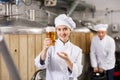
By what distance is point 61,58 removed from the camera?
168 cm

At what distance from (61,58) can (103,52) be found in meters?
1.90

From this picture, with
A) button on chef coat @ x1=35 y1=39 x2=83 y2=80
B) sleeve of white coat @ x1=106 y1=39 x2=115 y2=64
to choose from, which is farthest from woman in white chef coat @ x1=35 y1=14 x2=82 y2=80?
sleeve of white coat @ x1=106 y1=39 x2=115 y2=64

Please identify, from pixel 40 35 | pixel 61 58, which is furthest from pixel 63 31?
pixel 40 35

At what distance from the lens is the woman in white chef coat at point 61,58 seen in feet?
5.45

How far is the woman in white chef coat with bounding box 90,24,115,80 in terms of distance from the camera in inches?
133

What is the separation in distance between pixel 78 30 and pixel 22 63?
127 cm

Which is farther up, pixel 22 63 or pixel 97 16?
pixel 97 16

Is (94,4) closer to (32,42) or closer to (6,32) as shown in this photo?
(32,42)

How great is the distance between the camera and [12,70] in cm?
50

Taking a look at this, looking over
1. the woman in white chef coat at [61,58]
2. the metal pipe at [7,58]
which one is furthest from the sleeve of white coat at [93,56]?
the metal pipe at [7,58]

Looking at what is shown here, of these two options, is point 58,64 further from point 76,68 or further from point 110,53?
point 110,53

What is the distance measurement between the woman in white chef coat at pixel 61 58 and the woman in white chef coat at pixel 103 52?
1739 mm

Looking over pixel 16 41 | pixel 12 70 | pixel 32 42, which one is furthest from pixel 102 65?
pixel 12 70

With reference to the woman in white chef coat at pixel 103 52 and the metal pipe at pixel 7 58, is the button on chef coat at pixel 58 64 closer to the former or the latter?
the metal pipe at pixel 7 58
